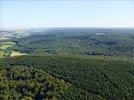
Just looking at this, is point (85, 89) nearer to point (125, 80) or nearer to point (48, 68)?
point (125, 80)

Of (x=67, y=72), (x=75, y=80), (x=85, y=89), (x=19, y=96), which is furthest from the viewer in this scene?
(x=67, y=72)

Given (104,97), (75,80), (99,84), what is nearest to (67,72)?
(75,80)

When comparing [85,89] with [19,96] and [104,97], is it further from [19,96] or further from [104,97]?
[19,96]

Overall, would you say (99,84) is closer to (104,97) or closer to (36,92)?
(104,97)

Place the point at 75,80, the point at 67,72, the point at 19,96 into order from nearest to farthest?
1. the point at 19,96
2. the point at 75,80
3. the point at 67,72

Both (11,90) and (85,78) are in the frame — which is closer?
(11,90)

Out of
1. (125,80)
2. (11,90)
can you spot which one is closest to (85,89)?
(125,80)

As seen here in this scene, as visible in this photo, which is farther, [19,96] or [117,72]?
[117,72]
